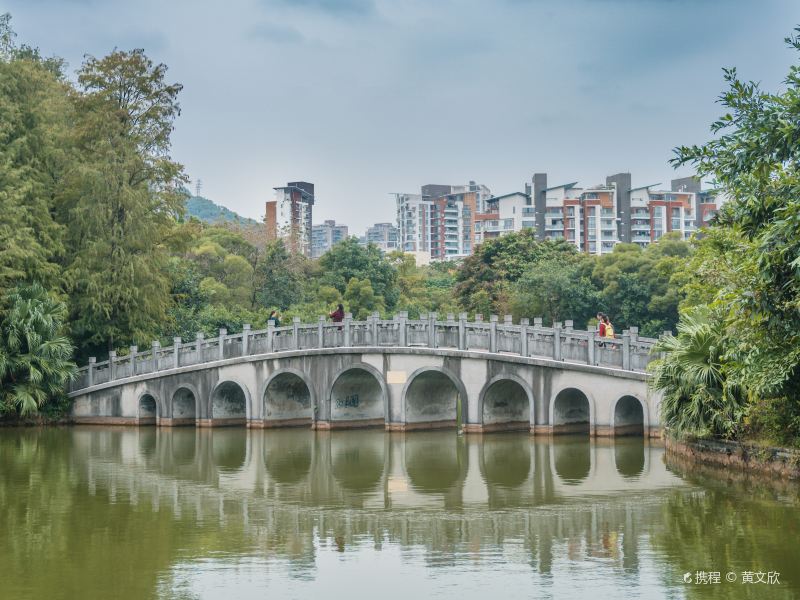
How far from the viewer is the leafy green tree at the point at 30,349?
3023 centimetres

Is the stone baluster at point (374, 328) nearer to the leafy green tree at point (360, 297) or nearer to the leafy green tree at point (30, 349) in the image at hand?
the leafy green tree at point (30, 349)

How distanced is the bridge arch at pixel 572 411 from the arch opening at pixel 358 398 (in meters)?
6.03

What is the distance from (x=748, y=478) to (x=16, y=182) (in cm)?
2221

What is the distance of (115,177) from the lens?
32.3 meters

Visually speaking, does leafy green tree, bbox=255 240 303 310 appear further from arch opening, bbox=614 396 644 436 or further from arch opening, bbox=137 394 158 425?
arch opening, bbox=614 396 644 436

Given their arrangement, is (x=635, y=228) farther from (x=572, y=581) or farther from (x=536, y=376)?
(x=572, y=581)

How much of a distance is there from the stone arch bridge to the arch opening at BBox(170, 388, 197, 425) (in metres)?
0.04

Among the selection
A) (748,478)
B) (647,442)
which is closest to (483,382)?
(647,442)

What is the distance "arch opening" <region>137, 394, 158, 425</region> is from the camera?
1291 inches

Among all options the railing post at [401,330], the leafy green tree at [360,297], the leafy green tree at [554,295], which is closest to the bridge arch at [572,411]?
the railing post at [401,330]

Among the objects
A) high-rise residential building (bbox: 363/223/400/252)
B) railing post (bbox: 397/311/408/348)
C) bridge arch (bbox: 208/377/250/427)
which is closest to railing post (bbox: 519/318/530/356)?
railing post (bbox: 397/311/408/348)

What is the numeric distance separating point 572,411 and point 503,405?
2.12 m

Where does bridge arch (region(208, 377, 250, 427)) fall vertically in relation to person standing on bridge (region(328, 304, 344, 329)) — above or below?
below

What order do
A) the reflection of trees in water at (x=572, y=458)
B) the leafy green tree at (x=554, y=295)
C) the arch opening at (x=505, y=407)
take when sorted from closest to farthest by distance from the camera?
the reflection of trees in water at (x=572, y=458), the arch opening at (x=505, y=407), the leafy green tree at (x=554, y=295)
